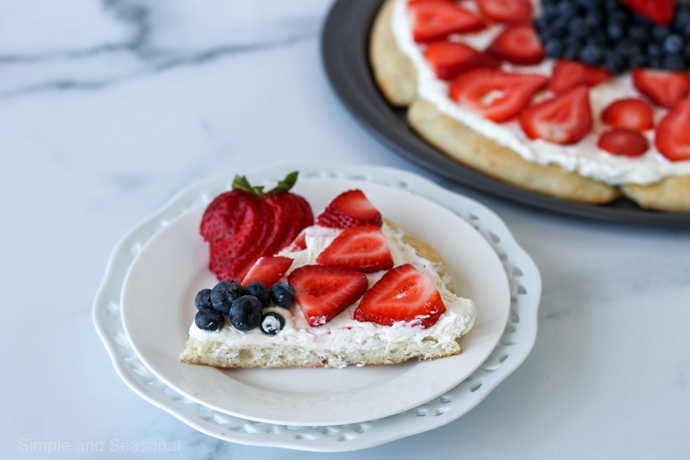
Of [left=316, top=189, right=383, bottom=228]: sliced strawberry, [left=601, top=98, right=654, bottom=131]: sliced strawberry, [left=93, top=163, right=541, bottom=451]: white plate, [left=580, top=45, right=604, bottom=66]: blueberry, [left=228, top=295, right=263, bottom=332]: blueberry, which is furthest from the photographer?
[left=580, top=45, right=604, bottom=66]: blueberry

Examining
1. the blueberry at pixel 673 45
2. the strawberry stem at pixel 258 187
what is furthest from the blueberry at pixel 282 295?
the blueberry at pixel 673 45

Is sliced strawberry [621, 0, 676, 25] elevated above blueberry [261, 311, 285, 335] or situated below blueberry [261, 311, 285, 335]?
below

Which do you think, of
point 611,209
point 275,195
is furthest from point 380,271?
point 611,209

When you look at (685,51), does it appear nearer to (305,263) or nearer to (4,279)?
(305,263)

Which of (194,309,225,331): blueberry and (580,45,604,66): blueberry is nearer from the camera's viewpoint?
(194,309,225,331): blueberry

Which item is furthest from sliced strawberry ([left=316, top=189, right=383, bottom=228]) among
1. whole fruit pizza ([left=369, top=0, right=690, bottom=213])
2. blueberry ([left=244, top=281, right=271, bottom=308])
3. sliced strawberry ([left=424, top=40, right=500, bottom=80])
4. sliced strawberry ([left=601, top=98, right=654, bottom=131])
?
sliced strawberry ([left=601, top=98, right=654, bottom=131])

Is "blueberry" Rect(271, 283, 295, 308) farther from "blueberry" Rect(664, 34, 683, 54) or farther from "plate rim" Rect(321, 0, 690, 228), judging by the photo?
"blueberry" Rect(664, 34, 683, 54)

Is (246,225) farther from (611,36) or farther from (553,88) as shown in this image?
(611,36)
